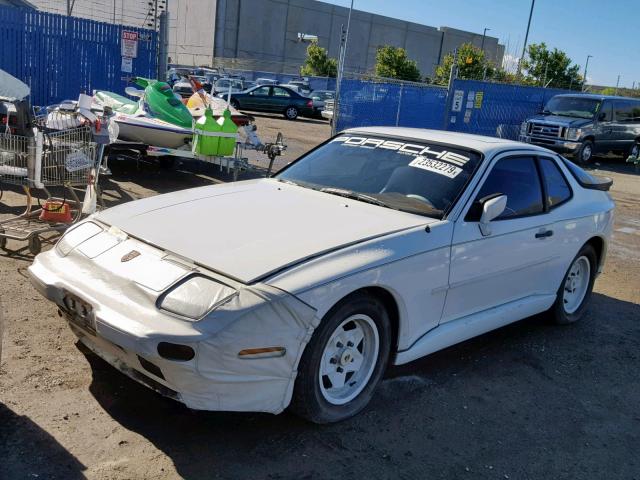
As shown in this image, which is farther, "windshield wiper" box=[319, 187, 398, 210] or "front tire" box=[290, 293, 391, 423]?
"windshield wiper" box=[319, 187, 398, 210]

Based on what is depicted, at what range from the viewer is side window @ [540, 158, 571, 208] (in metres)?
5.11

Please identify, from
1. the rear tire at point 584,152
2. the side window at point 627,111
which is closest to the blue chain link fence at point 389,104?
the rear tire at point 584,152

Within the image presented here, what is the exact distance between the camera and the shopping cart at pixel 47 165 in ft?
20.1

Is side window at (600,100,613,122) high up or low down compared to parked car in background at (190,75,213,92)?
up

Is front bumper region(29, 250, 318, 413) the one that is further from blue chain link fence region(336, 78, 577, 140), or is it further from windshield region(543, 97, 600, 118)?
windshield region(543, 97, 600, 118)

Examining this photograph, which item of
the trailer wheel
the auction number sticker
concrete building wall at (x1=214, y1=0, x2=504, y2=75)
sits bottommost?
the trailer wheel

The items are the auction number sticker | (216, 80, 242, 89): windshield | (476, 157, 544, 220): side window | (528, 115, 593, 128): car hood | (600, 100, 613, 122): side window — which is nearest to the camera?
the auction number sticker

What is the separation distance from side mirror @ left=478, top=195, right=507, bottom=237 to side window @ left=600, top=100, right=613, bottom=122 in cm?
1793

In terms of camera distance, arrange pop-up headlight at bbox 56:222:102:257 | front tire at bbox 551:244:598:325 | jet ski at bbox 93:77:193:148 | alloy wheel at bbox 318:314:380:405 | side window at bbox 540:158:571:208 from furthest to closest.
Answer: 1. jet ski at bbox 93:77:193:148
2. front tire at bbox 551:244:598:325
3. side window at bbox 540:158:571:208
4. pop-up headlight at bbox 56:222:102:257
5. alloy wheel at bbox 318:314:380:405

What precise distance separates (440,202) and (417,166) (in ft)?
1.35

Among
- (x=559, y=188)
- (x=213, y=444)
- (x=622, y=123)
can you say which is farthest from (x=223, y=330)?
(x=622, y=123)

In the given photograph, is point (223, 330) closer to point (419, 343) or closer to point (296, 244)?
point (296, 244)

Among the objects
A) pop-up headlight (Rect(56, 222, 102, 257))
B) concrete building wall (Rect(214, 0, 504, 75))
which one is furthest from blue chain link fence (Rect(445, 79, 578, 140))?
concrete building wall (Rect(214, 0, 504, 75))

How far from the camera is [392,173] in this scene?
4.54m
